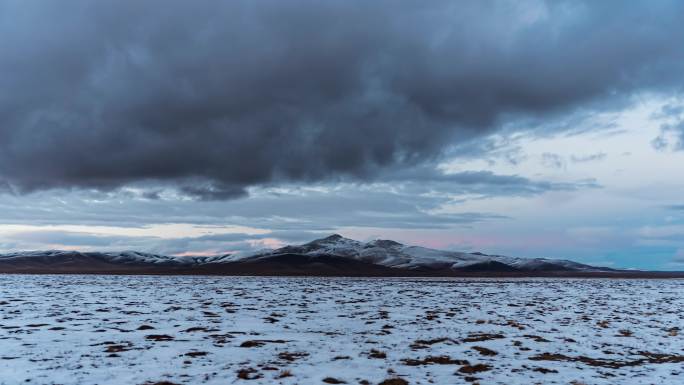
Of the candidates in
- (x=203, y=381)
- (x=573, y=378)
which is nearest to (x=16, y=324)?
(x=203, y=381)

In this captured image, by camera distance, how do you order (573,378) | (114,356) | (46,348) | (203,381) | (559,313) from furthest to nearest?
1. (559,313)
2. (46,348)
3. (114,356)
4. (573,378)
5. (203,381)

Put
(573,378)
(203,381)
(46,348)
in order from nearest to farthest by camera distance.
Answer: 1. (203,381)
2. (573,378)
3. (46,348)

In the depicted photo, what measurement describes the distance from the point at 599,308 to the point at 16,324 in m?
33.6

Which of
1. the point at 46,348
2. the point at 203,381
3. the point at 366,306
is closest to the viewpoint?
the point at 203,381

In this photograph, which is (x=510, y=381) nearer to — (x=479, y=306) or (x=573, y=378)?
(x=573, y=378)

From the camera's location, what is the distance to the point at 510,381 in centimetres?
1350

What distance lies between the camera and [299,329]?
22.3 metres

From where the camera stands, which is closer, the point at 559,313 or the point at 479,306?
the point at 559,313

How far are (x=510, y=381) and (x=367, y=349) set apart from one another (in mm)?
5496

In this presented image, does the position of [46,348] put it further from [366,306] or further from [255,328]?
[366,306]

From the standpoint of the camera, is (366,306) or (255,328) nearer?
(255,328)

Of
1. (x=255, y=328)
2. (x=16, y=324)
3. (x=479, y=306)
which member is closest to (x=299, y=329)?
(x=255, y=328)

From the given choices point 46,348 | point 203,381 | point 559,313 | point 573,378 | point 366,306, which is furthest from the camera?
point 366,306

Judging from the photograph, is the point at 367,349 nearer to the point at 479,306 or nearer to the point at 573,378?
the point at 573,378
